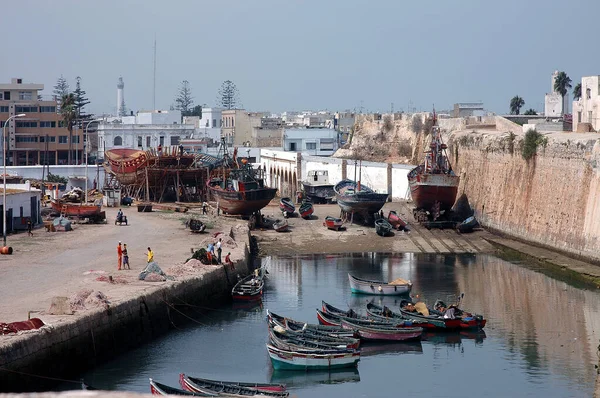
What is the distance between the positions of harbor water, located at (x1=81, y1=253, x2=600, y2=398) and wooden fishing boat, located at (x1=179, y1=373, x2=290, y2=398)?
5.55ft

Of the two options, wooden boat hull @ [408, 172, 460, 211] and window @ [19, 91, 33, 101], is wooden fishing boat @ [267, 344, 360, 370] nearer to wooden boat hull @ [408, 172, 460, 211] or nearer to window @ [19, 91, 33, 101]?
wooden boat hull @ [408, 172, 460, 211]

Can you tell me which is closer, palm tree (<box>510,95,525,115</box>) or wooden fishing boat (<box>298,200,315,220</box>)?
wooden fishing boat (<box>298,200,315,220</box>)

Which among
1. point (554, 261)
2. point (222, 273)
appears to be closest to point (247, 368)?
point (222, 273)

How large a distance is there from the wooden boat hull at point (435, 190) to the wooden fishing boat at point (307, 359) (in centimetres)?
2948

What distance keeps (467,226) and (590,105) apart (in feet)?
48.2

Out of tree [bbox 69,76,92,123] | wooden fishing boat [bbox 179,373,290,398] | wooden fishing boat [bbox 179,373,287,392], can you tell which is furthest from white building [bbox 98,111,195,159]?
wooden fishing boat [bbox 179,373,290,398]

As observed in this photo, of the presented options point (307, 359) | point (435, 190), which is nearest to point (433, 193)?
point (435, 190)

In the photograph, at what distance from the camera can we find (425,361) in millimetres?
30656

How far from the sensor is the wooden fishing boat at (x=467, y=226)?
56.1 m

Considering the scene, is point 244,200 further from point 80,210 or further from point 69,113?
point 69,113

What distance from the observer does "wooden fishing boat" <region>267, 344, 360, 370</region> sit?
2905 cm

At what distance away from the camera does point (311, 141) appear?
9625 centimetres

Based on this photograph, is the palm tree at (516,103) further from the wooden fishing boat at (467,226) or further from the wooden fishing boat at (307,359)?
the wooden fishing boat at (307,359)

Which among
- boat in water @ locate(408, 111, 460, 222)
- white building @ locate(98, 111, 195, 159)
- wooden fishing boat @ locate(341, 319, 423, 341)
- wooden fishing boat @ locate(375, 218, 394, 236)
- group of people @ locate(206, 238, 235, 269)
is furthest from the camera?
white building @ locate(98, 111, 195, 159)
